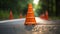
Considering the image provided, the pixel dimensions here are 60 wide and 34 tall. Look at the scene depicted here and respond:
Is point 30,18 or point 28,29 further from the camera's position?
point 30,18

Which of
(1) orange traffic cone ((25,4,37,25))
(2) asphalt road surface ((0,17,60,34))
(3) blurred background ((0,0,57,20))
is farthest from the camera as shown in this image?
(3) blurred background ((0,0,57,20))

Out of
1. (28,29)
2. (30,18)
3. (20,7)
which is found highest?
(20,7)

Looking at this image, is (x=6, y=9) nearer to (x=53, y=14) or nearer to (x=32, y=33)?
(x=53, y=14)

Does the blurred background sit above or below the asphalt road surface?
above

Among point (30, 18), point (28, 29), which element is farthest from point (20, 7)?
point (28, 29)

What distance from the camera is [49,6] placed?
899 centimetres

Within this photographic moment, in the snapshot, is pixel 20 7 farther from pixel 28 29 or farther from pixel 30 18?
pixel 28 29

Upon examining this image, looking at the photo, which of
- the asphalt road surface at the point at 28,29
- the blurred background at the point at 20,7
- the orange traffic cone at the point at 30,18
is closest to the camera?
the asphalt road surface at the point at 28,29

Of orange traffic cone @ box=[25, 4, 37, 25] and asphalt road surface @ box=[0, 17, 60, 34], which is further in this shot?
orange traffic cone @ box=[25, 4, 37, 25]

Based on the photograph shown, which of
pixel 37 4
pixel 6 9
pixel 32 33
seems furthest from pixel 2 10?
pixel 32 33

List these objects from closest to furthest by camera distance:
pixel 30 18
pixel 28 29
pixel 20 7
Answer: pixel 28 29, pixel 30 18, pixel 20 7

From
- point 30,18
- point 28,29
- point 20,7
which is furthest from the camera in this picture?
point 20,7

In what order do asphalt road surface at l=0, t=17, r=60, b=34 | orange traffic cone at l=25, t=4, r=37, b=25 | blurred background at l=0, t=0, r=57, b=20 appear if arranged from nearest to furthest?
asphalt road surface at l=0, t=17, r=60, b=34
orange traffic cone at l=25, t=4, r=37, b=25
blurred background at l=0, t=0, r=57, b=20

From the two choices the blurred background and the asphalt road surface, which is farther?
the blurred background
